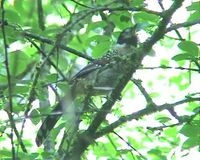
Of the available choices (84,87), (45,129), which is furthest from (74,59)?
(45,129)

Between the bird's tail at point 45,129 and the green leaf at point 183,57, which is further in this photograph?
the bird's tail at point 45,129

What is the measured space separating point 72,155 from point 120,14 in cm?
71

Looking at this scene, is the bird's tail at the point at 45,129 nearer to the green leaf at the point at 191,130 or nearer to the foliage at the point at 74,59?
the foliage at the point at 74,59

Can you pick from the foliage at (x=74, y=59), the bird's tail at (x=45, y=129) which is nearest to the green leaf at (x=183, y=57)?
the foliage at (x=74, y=59)

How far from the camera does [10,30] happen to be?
1430 millimetres

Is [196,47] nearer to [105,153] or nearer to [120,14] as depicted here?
[120,14]

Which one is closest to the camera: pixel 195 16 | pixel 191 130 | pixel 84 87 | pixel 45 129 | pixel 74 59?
pixel 74 59

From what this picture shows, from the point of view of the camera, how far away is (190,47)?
1.73 meters

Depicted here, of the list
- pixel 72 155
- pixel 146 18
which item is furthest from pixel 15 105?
pixel 146 18

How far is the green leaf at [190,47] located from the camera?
1717 mm

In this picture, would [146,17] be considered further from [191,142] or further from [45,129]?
[45,129]

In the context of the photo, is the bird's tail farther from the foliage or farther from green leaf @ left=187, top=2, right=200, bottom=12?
green leaf @ left=187, top=2, right=200, bottom=12

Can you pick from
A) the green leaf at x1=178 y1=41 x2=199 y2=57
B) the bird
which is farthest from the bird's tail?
the green leaf at x1=178 y1=41 x2=199 y2=57

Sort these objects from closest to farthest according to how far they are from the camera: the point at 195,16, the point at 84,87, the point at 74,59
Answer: the point at 74,59
the point at 84,87
the point at 195,16
